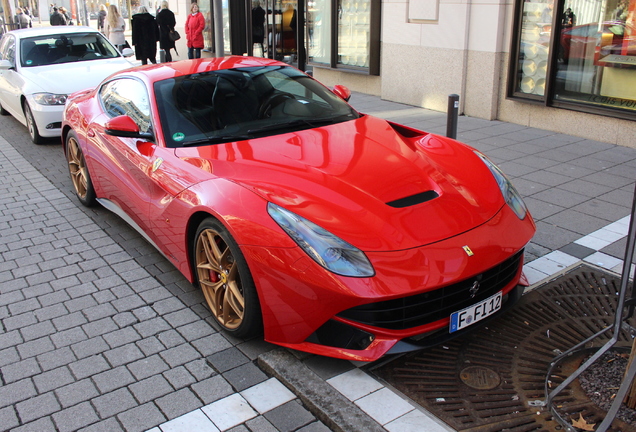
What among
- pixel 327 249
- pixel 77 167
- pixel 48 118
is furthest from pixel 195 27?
pixel 327 249

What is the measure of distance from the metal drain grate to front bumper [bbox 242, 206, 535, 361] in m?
0.25

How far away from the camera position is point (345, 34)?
1246cm

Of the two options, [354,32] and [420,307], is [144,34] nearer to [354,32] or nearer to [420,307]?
[354,32]

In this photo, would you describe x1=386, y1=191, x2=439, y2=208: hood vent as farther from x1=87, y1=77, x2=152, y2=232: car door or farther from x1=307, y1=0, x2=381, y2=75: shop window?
x1=307, y1=0, x2=381, y2=75: shop window

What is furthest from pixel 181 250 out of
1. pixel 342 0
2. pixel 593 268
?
pixel 342 0

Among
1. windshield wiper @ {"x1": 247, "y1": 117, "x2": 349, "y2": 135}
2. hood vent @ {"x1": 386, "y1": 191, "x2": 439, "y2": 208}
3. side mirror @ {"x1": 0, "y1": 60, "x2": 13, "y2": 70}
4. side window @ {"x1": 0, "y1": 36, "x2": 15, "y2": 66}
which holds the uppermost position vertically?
side window @ {"x1": 0, "y1": 36, "x2": 15, "y2": 66}

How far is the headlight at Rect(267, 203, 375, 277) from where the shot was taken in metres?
3.00

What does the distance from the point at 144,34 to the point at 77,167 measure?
9.98 m

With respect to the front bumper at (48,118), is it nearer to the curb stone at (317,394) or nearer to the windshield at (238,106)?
the windshield at (238,106)

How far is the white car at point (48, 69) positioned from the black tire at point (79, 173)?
261cm

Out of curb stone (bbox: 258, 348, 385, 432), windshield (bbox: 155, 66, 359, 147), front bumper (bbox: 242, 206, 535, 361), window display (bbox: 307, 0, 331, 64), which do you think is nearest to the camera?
curb stone (bbox: 258, 348, 385, 432)

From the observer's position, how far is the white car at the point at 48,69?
849 centimetres

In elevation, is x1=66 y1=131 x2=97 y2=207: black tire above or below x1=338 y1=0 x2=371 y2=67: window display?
below

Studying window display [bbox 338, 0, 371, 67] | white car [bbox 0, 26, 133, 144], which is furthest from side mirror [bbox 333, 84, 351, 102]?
window display [bbox 338, 0, 371, 67]
